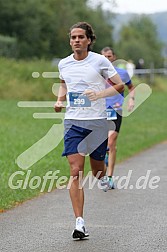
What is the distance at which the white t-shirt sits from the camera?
8750 millimetres

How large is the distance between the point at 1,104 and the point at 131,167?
612 inches

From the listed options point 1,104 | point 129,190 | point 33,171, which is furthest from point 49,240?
point 1,104

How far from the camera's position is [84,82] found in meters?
8.77

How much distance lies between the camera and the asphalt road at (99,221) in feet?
26.6

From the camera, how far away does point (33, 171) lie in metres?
14.0

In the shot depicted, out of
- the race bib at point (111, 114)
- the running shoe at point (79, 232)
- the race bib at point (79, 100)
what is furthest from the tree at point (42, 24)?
the running shoe at point (79, 232)

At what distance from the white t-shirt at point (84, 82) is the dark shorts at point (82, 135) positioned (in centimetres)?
7

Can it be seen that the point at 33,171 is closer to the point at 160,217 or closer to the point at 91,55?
the point at 160,217

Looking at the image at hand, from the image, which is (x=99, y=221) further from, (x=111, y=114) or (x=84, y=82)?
(x=111, y=114)

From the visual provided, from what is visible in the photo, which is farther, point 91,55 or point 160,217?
point 160,217

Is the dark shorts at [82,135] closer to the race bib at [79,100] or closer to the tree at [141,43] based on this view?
the race bib at [79,100]

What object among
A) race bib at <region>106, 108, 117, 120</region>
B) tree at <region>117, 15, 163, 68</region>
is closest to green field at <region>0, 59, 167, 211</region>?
race bib at <region>106, 108, 117, 120</region>

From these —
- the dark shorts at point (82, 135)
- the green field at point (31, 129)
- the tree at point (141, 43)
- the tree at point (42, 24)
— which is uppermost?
the dark shorts at point (82, 135)

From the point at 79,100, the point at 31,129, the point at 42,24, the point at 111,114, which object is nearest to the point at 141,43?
the point at 42,24
